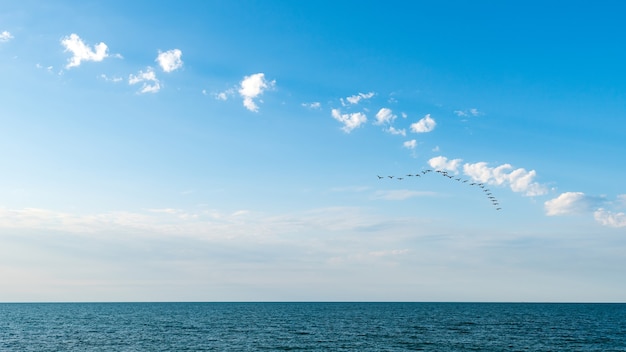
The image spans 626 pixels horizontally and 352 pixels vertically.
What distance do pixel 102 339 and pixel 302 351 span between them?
39.6 meters

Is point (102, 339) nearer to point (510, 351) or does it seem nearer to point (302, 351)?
point (302, 351)

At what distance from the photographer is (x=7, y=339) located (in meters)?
92.9

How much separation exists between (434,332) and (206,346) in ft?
164

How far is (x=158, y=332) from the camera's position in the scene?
10656 cm

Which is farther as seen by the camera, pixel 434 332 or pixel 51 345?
pixel 434 332

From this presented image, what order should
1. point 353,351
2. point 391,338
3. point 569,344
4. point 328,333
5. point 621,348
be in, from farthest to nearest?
1. point 328,333
2. point 391,338
3. point 569,344
4. point 621,348
5. point 353,351

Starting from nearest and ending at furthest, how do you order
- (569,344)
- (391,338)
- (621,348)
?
(621,348) < (569,344) < (391,338)

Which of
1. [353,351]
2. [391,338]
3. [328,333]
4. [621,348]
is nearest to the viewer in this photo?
[353,351]

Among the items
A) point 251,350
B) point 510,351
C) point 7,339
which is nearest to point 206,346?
point 251,350

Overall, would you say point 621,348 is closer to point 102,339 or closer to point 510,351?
point 510,351

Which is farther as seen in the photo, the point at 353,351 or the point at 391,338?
the point at 391,338

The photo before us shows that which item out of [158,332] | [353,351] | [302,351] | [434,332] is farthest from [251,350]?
[434,332]

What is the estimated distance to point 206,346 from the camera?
82562 mm

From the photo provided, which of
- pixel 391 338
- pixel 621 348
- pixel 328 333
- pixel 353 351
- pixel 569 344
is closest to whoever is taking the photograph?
pixel 353 351
